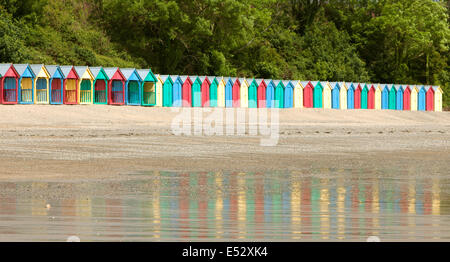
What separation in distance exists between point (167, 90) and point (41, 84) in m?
9.89

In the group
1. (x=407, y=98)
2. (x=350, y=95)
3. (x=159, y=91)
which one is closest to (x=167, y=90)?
(x=159, y=91)

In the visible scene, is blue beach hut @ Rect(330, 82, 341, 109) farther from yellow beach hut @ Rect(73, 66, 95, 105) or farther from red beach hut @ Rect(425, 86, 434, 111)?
yellow beach hut @ Rect(73, 66, 95, 105)

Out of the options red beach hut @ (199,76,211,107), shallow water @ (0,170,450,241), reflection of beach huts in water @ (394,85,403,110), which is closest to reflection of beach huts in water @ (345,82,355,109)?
reflection of beach huts in water @ (394,85,403,110)

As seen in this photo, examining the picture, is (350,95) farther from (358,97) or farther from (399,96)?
(399,96)

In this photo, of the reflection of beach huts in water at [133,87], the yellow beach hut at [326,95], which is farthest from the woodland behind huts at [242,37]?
the yellow beach hut at [326,95]

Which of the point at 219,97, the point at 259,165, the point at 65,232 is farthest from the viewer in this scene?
the point at 219,97

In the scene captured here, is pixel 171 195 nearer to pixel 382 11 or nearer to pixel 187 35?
pixel 187 35

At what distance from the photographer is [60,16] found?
2788 inches

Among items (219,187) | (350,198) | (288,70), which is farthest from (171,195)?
(288,70)

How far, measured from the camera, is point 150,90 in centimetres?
5575

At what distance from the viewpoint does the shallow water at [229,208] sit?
8609mm

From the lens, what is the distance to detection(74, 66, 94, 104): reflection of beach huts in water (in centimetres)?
5141

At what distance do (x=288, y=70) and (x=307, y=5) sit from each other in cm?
1703

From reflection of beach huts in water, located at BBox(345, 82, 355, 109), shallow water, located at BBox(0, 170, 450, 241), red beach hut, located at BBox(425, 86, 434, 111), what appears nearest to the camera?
shallow water, located at BBox(0, 170, 450, 241)
